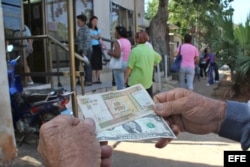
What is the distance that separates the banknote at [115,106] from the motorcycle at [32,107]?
321 centimetres

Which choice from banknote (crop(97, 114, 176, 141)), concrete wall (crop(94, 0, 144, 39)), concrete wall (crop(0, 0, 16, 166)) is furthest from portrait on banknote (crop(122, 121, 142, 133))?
concrete wall (crop(94, 0, 144, 39))

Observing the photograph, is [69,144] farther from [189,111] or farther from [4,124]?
[4,124]

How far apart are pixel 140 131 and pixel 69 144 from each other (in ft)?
1.37

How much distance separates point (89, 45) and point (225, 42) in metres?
3.95

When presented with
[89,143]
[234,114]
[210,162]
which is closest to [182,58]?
[210,162]

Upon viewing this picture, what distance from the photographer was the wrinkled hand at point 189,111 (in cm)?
201

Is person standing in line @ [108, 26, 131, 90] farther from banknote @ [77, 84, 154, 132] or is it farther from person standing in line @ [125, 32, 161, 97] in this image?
banknote @ [77, 84, 154, 132]

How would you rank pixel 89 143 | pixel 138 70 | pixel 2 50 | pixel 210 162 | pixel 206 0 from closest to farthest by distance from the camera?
pixel 89 143, pixel 2 50, pixel 210 162, pixel 138 70, pixel 206 0

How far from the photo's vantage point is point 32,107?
5074mm

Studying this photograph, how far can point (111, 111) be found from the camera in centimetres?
176

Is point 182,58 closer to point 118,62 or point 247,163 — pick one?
point 118,62

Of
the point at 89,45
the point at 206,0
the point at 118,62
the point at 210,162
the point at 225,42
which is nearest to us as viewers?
the point at 210,162

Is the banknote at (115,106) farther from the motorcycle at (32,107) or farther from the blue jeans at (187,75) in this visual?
the blue jeans at (187,75)

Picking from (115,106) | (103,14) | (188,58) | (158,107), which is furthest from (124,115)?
(103,14)
